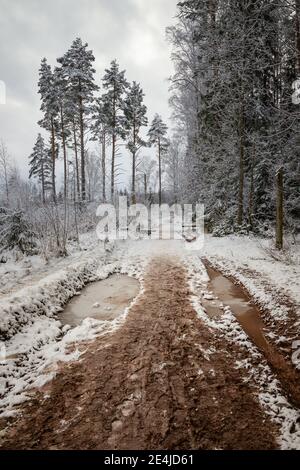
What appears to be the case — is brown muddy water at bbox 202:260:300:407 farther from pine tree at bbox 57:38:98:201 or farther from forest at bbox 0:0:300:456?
pine tree at bbox 57:38:98:201

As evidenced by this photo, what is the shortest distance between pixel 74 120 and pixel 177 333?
86.7 ft

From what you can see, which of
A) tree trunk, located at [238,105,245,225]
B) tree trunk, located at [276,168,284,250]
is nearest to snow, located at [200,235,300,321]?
tree trunk, located at [276,168,284,250]

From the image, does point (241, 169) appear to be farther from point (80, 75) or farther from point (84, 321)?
point (80, 75)

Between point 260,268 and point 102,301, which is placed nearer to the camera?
point 102,301

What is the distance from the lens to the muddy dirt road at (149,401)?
2.70 metres

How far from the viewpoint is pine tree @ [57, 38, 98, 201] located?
2247cm

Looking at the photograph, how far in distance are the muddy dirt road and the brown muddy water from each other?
0.53 metres

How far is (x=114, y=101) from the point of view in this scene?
2477 centimetres

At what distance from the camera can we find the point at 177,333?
498 centimetres

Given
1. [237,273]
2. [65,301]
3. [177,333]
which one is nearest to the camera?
[177,333]

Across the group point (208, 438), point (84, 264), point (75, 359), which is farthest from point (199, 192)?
point (208, 438)

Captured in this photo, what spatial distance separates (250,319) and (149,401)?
3.05 m

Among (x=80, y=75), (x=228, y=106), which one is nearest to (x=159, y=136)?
(x=80, y=75)
